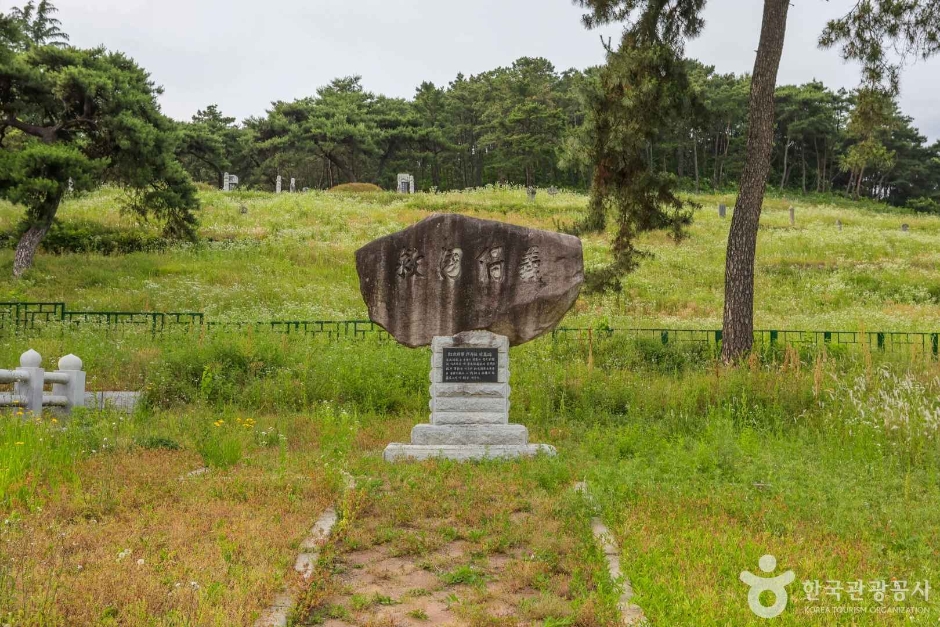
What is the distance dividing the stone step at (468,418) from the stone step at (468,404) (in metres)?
0.05

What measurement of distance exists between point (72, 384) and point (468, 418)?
614 cm

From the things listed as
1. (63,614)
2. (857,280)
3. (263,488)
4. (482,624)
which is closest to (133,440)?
(263,488)

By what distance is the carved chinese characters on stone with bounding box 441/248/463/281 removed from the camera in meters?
10.1

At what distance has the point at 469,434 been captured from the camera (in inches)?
384

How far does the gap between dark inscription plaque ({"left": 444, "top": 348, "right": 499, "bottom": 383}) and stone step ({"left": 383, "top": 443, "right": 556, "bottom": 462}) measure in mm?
918

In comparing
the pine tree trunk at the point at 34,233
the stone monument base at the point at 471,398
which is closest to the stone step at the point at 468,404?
the stone monument base at the point at 471,398

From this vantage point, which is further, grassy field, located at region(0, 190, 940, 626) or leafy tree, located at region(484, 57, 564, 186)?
leafy tree, located at region(484, 57, 564, 186)

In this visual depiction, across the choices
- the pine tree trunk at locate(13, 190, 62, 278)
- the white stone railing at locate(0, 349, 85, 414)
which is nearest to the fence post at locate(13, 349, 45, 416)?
the white stone railing at locate(0, 349, 85, 414)

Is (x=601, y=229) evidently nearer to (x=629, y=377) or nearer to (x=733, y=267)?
(x=733, y=267)

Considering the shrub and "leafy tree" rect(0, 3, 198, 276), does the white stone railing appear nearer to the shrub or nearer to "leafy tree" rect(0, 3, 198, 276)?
"leafy tree" rect(0, 3, 198, 276)

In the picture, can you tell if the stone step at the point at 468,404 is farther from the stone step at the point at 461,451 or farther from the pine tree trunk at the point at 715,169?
the pine tree trunk at the point at 715,169

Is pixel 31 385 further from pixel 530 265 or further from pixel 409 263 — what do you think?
pixel 530 265

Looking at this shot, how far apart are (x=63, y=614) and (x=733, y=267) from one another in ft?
40.4

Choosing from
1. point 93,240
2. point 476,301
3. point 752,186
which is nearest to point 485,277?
point 476,301
